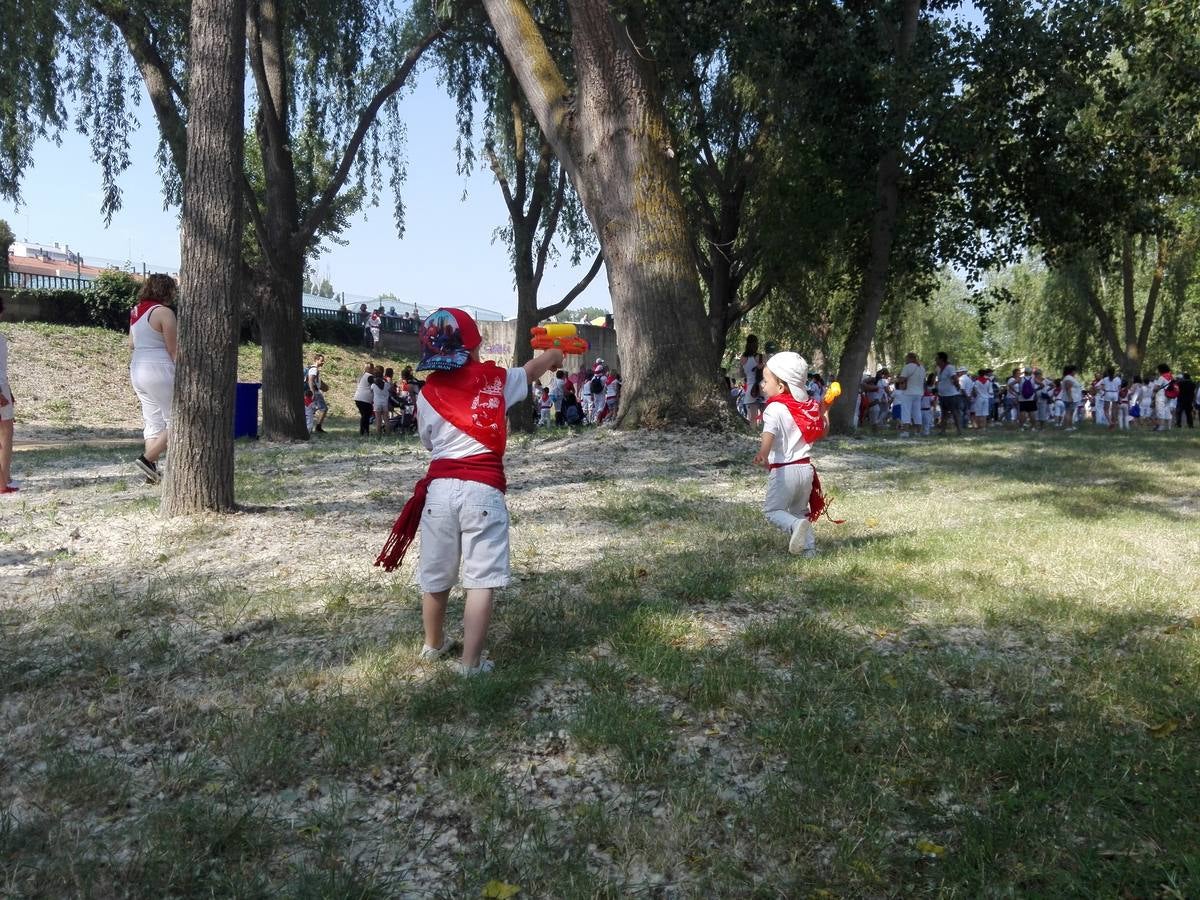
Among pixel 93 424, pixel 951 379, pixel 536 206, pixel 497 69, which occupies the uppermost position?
pixel 497 69

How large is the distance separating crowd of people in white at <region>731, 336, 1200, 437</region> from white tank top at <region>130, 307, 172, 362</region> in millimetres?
12622

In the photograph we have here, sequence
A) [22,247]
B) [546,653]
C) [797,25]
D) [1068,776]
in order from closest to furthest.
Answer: [1068,776] → [546,653] → [797,25] → [22,247]

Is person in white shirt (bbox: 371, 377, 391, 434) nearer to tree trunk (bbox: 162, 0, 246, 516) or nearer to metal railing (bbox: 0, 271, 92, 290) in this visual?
metal railing (bbox: 0, 271, 92, 290)

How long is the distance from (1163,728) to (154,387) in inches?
324

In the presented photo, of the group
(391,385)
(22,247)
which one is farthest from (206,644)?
(22,247)

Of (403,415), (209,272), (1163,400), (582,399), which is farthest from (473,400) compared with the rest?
(1163,400)

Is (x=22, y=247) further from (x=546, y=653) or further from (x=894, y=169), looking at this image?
(x=546, y=653)

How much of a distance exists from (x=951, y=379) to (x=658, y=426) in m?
15.4

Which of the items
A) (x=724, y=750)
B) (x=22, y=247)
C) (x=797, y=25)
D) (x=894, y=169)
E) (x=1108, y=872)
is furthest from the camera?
(x=22, y=247)

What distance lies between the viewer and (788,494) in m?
7.34

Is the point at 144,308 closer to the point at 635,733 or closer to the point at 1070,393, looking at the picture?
the point at 635,733

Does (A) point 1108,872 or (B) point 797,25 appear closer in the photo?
(A) point 1108,872

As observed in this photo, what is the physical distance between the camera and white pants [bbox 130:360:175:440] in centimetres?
927

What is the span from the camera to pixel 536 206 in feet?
69.7
